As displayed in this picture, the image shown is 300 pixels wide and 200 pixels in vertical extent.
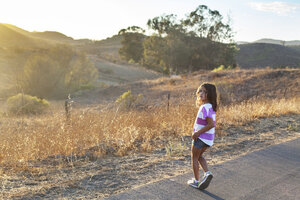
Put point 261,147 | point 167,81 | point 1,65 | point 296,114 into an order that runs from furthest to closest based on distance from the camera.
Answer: point 1,65
point 167,81
point 296,114
point 261,147

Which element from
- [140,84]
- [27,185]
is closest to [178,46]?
[140,84]

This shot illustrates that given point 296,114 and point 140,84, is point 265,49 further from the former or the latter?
point 296,114

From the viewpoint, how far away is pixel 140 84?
2842cm

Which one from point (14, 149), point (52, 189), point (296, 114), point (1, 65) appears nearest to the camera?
point (52, 189)

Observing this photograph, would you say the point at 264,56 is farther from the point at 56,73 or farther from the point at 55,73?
the point at 55,73

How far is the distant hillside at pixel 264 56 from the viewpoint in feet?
221

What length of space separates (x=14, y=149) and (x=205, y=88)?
3.36m

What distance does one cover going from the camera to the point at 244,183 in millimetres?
4254

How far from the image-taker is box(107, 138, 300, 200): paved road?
12.5 ft

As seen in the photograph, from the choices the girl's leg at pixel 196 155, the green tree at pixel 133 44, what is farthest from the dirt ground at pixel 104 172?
the green tree at pixel 133 44

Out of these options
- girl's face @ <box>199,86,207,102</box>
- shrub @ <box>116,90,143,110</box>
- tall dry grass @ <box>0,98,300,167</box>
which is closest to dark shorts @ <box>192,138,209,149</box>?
girl's face @ <box>199,86,207,102</box>

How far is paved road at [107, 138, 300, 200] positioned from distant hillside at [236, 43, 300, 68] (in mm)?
62981

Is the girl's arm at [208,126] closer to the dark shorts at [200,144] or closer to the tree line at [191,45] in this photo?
the dark shorts at [200,144]

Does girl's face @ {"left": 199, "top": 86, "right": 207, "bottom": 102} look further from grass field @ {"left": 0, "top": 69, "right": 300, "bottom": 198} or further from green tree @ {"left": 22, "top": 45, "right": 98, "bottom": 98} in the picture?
green tree @ {"left": 22, "top": 45, "right": 98, "bottom": 98}
